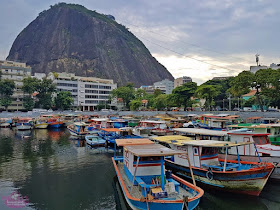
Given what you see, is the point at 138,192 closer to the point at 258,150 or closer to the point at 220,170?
the point at 220,170

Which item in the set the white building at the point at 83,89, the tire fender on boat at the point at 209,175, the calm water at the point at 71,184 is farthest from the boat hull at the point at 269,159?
the white building at the point at 83,89

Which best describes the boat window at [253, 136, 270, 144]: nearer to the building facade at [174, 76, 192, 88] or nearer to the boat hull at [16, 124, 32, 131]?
the boat hull at [16, 124, 32, 131]

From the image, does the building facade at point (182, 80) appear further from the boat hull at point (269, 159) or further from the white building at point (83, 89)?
the boat hull at point (269, 159)

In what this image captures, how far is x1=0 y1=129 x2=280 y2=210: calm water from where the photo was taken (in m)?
14.4

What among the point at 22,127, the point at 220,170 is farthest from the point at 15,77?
the point at 220,170

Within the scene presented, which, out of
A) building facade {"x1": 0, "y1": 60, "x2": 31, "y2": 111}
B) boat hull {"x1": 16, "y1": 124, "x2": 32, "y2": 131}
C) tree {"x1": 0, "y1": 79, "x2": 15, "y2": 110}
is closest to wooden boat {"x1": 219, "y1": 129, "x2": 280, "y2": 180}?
boat hull {"x1": 16, "y1": 124, "x2": 32, "y2": 131}

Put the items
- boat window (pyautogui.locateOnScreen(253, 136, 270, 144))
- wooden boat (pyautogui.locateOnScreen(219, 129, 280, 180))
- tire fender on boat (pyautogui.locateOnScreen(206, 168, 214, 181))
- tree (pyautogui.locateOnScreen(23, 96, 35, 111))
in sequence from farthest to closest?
tree (pyautogui.locateOnScreen(23, 96, 35, 111))
boat window (pyautogui.locateOnScreen(253, 136, 270, 144))
wooden boat (pyautogui.locateOnScreen(219, 129, 280, 180))
tire fender on boat (pyautogui.locateOnScreen(206, 168, 214, 181))

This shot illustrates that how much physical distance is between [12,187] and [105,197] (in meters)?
7.49

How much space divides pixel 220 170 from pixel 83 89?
9910 centimetres

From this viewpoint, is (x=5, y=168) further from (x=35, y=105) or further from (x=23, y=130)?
(x=35, y=105)

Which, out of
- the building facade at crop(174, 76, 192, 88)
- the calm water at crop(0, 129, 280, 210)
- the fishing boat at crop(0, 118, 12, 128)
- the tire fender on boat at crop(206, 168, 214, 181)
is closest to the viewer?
the calm water at crop(0, 129, 280, 210)

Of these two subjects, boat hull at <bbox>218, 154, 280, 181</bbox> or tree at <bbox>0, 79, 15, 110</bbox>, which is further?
tree at <bbox>0, 79, 15, 110</bbox>

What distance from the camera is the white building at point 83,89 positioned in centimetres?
10475

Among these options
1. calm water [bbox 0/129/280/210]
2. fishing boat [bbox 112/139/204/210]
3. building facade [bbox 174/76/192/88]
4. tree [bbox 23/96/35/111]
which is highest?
building facade [bbox 174/76/192/88]
